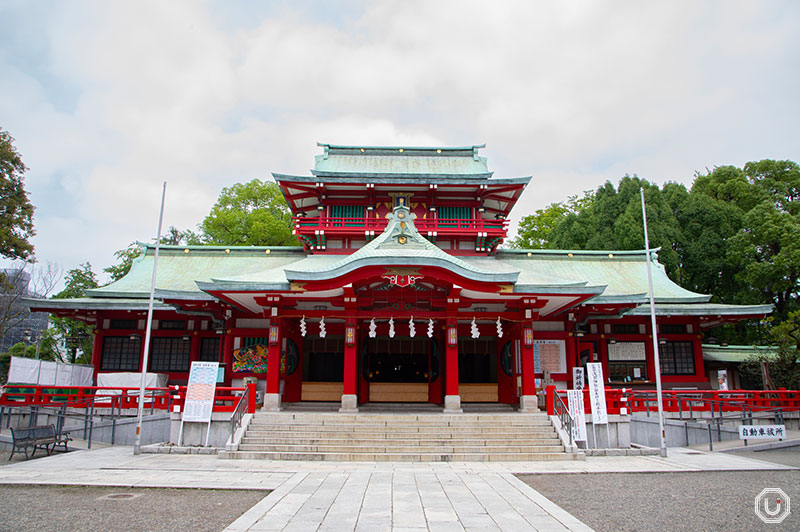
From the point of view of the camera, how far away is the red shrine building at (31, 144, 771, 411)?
1705 centimetres

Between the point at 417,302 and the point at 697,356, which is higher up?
the point at 417,302

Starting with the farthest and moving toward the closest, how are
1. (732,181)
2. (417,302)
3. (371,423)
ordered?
(732,181) → (417,302) → (371,423)

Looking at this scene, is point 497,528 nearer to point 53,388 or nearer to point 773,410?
point 773,410

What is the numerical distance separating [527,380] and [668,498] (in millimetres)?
7729

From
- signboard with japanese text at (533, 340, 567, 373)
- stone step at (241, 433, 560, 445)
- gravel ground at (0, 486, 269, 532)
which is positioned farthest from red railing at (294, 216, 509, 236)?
gravel ground at (0, 486, 269, 532)

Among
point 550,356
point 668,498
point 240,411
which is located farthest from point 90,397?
point 668,498

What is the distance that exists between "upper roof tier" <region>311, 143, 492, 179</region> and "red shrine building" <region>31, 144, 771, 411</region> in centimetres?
24

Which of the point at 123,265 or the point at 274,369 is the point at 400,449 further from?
the point at 123,265

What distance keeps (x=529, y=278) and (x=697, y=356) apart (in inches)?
355

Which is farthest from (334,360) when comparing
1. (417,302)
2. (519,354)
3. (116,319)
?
Result: (116,319)

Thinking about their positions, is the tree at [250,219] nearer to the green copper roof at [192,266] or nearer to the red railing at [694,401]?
the green copper roof at [192,266]

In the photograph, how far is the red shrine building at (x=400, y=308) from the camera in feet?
55.9

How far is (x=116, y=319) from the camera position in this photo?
69.7 feet

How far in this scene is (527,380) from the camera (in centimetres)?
1709
